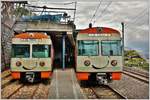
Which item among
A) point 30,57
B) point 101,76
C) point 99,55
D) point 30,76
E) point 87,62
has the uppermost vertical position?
point 99,55

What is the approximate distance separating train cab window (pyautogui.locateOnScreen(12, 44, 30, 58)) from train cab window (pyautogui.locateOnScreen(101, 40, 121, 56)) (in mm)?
3978

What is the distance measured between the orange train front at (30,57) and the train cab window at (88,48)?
2.21 metres

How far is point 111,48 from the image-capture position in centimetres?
1422

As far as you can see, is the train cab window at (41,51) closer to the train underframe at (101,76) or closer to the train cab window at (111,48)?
the train underframe at (101,76)

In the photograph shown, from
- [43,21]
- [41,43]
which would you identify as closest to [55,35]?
[43,21]

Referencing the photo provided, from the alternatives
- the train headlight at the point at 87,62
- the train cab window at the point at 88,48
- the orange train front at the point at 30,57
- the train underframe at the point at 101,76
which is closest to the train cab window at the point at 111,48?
the train cab window at the point at 88,48

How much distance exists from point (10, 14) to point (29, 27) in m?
2.41

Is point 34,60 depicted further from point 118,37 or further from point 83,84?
point 118,37

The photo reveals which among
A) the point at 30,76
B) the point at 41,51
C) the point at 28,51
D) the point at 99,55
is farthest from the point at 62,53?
the point at 99,55

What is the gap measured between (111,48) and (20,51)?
4710 millimetres

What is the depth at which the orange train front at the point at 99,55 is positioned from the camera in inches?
550

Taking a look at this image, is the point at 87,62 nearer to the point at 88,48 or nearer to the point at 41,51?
the point at 88,48

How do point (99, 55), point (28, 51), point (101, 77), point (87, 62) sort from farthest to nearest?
point (28, 51)
point (101, 77)
point (99, 55)
point (87, 62)

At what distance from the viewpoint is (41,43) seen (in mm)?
15562
